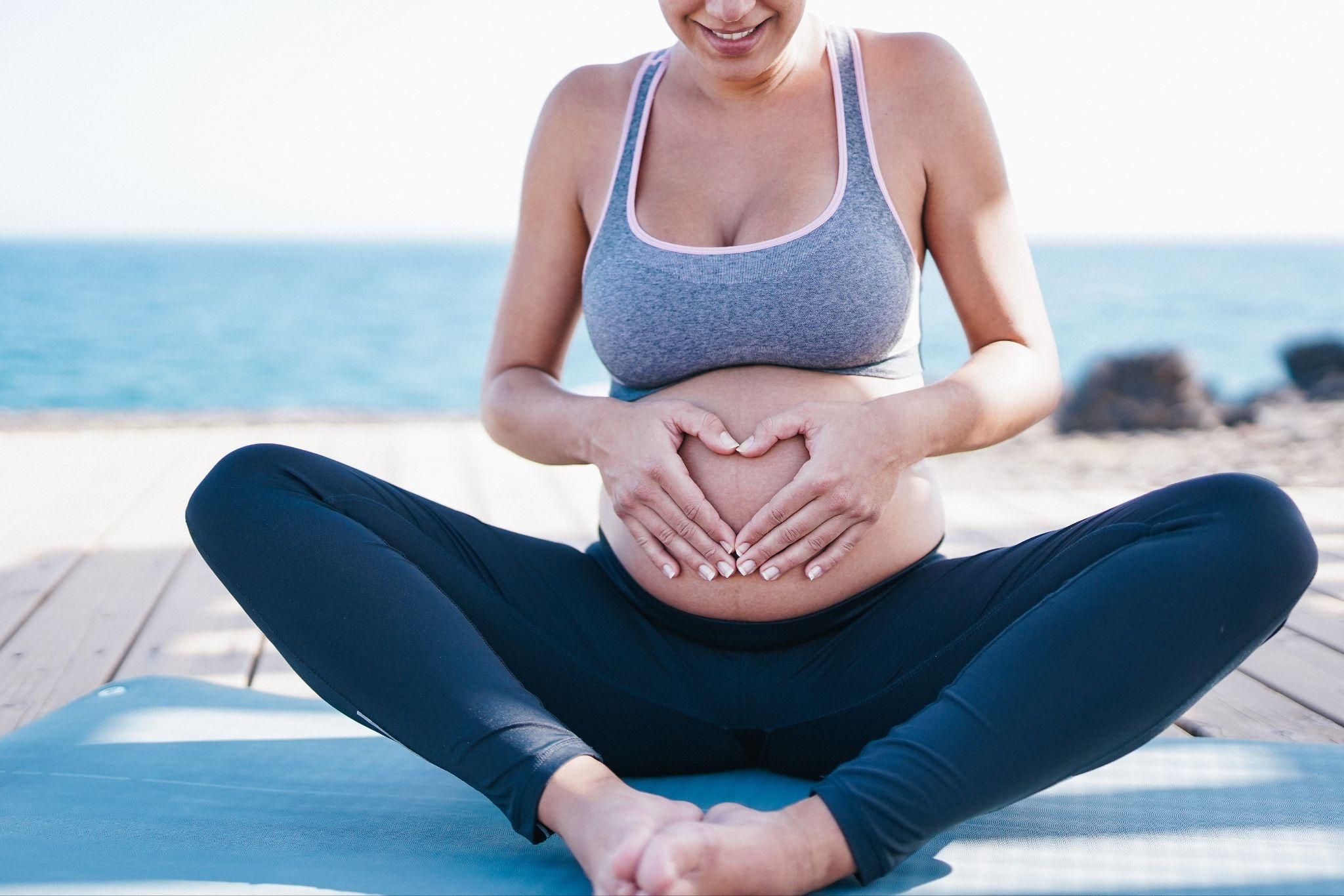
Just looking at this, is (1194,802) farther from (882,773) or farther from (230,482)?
(230,482)

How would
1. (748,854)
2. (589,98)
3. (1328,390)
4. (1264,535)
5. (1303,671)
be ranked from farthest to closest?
(1328,390) < (1303,671) < (589,98) < (1264,535) < (748,854)

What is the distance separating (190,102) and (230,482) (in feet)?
170

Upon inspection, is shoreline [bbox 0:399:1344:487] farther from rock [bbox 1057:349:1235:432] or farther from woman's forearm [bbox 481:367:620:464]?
woman's forearm [bbox 481:367:620:464]

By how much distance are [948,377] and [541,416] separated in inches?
22.7

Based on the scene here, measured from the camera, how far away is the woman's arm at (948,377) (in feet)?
4.25

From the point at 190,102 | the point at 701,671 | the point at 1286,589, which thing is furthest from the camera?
the point at 190,102

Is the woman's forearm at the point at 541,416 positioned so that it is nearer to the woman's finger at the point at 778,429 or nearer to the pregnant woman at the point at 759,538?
the pregnant woman at the point at 759,538

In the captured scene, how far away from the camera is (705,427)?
136 cm

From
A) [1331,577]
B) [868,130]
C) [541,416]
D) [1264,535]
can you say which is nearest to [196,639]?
[541,416]

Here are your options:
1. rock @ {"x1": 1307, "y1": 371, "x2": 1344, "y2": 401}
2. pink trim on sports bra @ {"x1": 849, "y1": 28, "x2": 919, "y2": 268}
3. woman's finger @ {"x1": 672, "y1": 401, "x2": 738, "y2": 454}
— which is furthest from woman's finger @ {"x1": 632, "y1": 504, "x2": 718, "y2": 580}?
rock @ {"x1": 1307, "y1": 371, "x2": 1344, "y2": 401}

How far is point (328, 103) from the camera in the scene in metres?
47.0

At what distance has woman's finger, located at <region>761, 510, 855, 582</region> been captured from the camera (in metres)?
1.30

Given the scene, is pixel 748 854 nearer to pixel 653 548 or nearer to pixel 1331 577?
pixel 653 548

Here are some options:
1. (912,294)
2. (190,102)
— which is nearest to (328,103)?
(190,102)
